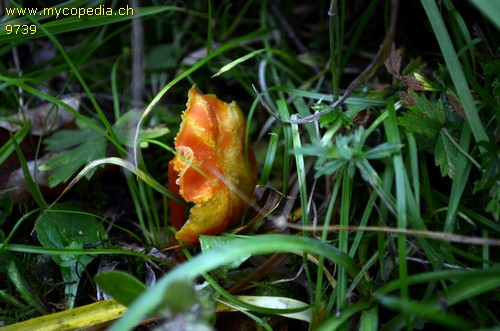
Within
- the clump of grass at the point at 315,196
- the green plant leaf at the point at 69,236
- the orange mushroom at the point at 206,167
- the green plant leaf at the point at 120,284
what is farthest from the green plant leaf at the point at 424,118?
the green plant leaf at the point at 69,236

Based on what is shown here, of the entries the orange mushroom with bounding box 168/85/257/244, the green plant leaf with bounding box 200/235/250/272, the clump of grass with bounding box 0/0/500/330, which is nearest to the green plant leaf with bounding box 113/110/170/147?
the clump of grass with bounding box 0/0/500/330

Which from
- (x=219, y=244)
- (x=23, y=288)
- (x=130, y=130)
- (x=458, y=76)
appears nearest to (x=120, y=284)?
(x=219, y=244)

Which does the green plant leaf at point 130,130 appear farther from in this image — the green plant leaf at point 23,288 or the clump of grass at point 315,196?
the green plant leaf at point 23,288

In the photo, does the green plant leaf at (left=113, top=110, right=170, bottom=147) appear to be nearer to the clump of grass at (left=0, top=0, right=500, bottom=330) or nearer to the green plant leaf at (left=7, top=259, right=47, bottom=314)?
the clump of grass at (left=0, top=0, right=500, bottom=330)

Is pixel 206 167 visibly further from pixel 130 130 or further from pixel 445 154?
pixel 445 154

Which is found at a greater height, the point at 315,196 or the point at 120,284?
the point at 120,284

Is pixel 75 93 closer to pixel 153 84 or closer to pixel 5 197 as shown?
pixel 153 84
